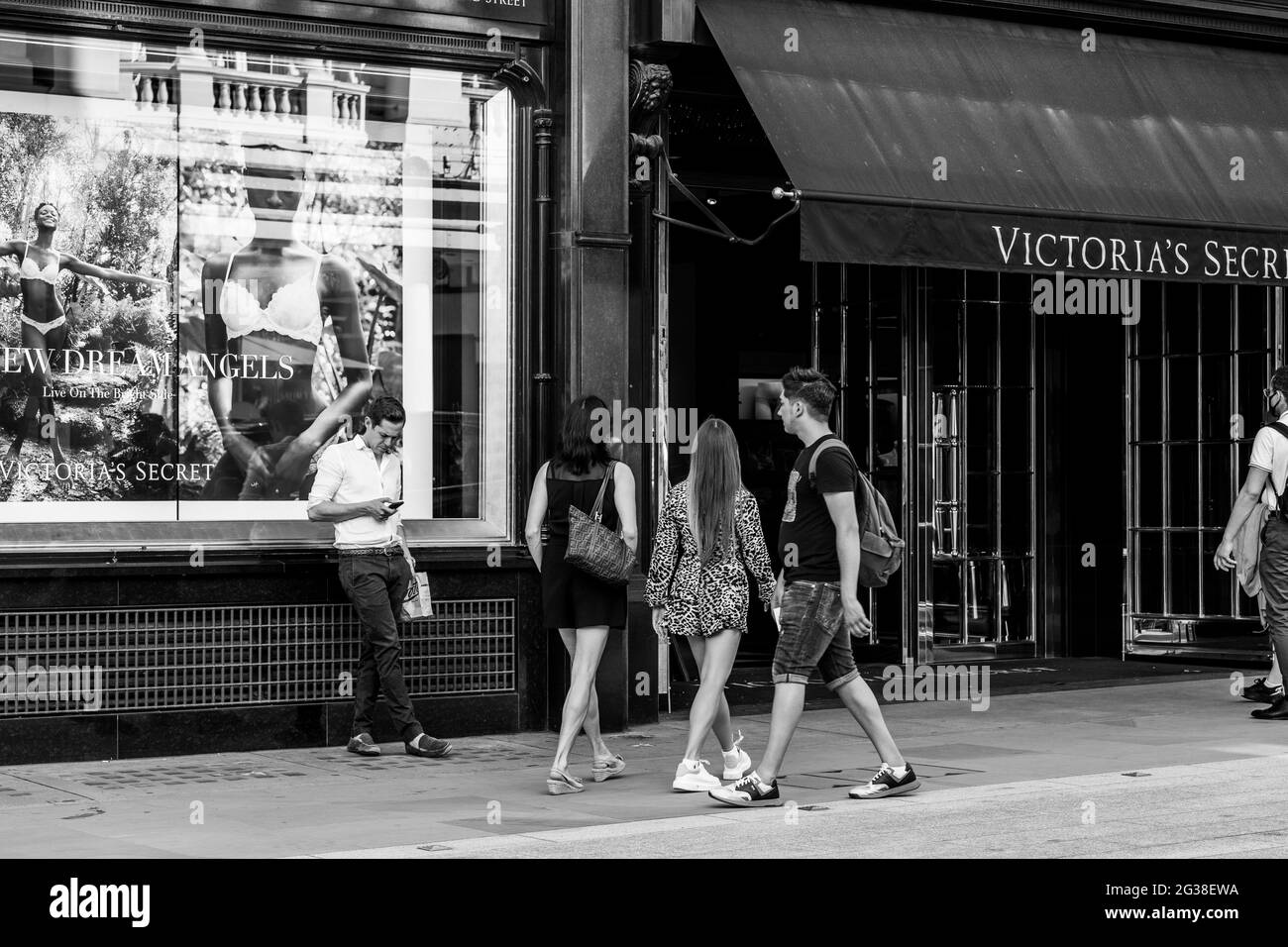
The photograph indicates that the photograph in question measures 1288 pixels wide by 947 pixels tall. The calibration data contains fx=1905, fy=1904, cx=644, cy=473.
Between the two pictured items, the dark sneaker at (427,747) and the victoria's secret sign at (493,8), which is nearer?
the dark sneaker at (427,747)

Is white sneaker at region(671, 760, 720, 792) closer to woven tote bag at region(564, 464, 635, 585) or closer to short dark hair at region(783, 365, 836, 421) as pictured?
woven tote bag at region(564, 464, 635, 585)

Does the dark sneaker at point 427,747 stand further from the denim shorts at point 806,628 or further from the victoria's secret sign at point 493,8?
the victoria's secret sign at point 493,8

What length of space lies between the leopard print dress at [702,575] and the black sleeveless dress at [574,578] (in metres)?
0.23

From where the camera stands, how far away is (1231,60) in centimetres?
1400

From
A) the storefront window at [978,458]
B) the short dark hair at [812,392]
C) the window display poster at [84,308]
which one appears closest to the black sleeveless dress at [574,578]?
the short dark hair at [812,392]

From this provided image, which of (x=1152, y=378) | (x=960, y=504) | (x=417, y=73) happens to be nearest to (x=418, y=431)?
(x=417, y=73)

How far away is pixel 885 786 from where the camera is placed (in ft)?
29.0

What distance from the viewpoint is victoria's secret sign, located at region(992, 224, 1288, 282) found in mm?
11836

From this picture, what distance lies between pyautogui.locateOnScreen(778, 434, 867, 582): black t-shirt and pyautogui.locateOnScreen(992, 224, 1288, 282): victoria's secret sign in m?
3.61

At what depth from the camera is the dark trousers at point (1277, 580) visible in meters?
11.6

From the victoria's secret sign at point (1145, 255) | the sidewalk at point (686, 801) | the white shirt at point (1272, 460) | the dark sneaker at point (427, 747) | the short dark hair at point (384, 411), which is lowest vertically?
the sidewalk at point (686, 801)

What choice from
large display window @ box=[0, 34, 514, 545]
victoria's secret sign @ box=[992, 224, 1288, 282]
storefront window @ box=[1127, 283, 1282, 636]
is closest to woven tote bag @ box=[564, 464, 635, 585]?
large display window @ box=[0, 34, 514, 545]

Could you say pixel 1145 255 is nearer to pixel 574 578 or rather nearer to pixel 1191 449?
pixel 1191 449
